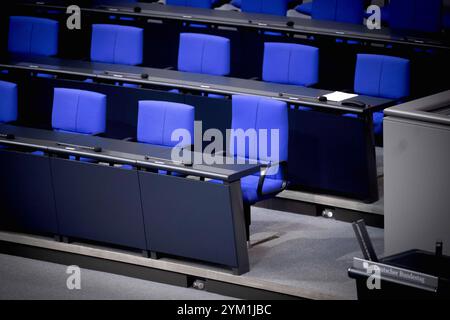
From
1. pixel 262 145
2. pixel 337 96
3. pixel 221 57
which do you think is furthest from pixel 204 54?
pixel 262 145

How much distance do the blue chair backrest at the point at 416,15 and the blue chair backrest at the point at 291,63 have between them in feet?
5.77

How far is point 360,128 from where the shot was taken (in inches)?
279

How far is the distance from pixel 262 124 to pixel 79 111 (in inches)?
53.3

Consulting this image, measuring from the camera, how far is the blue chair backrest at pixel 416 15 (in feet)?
30.7

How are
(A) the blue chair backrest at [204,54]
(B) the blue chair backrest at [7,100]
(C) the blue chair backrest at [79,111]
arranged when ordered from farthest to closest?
(A) the blue chair backrest at [204,54] < (B) the blue chair backrest at [7,100] < (C) the blue chair backrest at [79,111]

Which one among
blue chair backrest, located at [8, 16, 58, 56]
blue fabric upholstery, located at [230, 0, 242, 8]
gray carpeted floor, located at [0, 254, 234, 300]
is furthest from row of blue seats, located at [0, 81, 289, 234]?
blue fabric upholstery, located at [230, 0, 242, 8]

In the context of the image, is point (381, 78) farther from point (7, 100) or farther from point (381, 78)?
point (7, 100)

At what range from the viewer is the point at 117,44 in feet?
29.1

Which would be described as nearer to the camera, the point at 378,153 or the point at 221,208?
the point at 221,208

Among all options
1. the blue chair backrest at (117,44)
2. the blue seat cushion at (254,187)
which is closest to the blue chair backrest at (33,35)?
the blue chair backrest at (117,44)

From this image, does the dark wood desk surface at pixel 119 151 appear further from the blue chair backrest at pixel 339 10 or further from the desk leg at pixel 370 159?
the blue chair backrest at pixel 339 10
